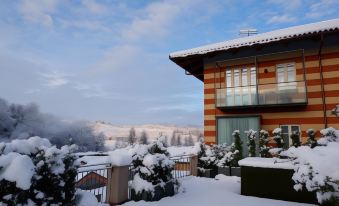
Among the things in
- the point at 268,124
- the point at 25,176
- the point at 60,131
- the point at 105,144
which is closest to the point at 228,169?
the point at 268,124

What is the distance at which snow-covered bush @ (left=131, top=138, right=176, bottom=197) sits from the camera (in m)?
8.60

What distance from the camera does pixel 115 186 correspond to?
8188 millimetres

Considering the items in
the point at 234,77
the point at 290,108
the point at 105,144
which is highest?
the point at 234,77

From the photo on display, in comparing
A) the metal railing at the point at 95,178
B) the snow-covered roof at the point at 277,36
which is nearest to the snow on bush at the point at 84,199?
the metal railing at the point at 95,178

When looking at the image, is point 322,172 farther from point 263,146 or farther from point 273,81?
point 273,81

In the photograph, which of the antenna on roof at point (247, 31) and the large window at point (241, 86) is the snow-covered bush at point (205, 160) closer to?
the large window at point (241, 86)

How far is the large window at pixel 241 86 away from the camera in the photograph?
16.5 metres

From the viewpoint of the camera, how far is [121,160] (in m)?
8.41

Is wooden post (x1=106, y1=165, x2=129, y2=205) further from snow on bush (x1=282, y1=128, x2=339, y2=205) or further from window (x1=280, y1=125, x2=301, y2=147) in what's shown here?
window (x1=280, y1=125, x2=301, y2=147)

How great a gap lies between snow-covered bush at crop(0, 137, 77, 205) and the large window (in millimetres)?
13487

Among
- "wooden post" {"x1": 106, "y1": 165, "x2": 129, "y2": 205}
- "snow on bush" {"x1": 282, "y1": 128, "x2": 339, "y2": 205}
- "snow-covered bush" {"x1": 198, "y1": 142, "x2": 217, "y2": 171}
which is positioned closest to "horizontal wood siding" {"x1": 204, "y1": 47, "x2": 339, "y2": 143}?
"snow-covered bush" {"x1": 198, "y1": 142, "x2": 217, "y2": 171}

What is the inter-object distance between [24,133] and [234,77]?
41.0 metres

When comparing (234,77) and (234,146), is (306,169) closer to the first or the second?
(234,146)

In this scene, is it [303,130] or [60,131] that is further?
[60,131]
